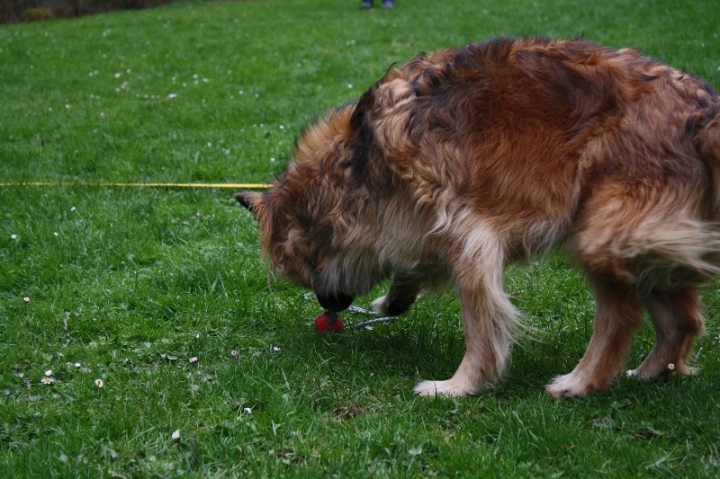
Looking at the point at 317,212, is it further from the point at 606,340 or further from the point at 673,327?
the point at 673,327

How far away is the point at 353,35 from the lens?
12.8 meters

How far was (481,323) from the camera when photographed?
3902 mm

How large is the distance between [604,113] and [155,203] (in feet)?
13.0

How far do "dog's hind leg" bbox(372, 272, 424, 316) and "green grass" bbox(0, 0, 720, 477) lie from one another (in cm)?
13

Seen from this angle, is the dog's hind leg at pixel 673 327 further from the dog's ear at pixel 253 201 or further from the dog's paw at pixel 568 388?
the dog's ear at pixel 253 201

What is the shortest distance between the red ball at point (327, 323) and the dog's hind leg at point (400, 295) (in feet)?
0.85

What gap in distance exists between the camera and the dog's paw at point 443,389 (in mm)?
3923

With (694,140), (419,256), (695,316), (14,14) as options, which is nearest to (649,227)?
(694,140)

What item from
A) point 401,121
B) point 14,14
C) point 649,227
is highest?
point 401,121

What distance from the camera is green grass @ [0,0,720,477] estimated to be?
341cm

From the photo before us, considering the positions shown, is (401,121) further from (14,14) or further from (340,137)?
(14,14)

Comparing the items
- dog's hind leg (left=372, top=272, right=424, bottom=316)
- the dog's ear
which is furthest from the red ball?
the dog's ear

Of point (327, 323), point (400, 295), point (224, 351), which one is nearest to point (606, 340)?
point (400, 295)

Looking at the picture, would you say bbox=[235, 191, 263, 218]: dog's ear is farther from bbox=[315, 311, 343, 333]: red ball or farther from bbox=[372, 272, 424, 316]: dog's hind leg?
bbox=[372, 272, 424, 316]: dog's hind leg
